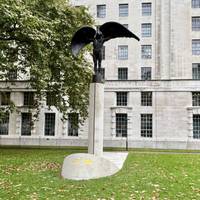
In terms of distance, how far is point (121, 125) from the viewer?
1550 inches

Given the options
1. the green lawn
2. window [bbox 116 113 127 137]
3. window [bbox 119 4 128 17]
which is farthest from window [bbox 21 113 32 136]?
the green lawn

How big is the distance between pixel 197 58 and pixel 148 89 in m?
7.82

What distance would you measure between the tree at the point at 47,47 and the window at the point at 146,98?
15.0 m

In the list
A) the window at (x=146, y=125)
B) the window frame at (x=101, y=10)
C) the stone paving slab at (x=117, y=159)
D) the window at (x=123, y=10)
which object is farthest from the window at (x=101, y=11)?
the stone paving slab at (x=117, y=159)

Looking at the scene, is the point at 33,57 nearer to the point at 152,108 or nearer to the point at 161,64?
the point at 152,108

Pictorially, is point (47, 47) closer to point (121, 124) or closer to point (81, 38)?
point (81, 38)

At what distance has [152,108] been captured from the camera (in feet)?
127

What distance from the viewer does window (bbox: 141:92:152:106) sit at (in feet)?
129

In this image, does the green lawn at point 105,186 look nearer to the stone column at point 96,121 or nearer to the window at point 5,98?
the stone column at point 96,121

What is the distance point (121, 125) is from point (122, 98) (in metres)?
3.44

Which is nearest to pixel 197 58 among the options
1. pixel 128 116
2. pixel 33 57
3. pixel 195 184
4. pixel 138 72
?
pixel 138 72

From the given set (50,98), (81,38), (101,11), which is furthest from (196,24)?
(81,38)

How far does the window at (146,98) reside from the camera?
39188 millimetres

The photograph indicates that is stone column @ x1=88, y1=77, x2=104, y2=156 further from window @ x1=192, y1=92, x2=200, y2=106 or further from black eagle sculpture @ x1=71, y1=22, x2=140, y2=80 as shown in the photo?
window @ x1=192, y1=92, x2=200, y2=106
